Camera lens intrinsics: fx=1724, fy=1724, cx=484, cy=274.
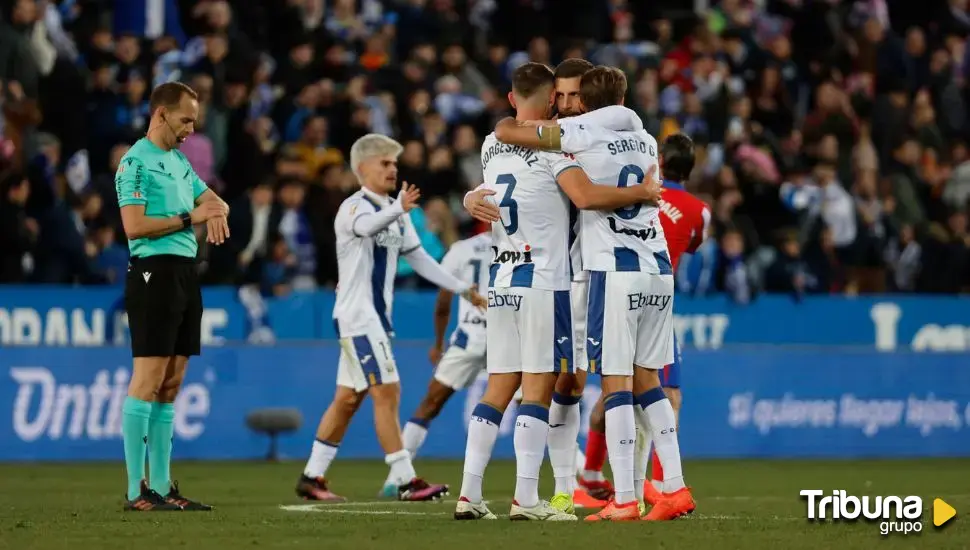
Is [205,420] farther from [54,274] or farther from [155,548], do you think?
[155,548]

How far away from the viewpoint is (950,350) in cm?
1911

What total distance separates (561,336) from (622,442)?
2.23 ft

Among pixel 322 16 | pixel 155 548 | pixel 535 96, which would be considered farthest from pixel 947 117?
pixel 155 548

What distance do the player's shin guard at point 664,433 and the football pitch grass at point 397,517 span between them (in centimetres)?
26

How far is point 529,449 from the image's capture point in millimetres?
9625

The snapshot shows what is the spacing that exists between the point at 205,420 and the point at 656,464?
6.88 metres

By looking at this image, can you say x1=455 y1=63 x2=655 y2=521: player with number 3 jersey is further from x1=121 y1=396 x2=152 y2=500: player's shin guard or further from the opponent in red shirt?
x1=121 y1=396 x2=152 y2=500: player's shin guard

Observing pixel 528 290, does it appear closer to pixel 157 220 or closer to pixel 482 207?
→ pixel 482 207

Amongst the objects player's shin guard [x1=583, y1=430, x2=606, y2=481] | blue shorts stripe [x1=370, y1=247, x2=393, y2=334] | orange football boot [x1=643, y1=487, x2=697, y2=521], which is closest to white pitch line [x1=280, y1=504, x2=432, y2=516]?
orange football boot [x1=643, y1=487, x2=697, y2=521]

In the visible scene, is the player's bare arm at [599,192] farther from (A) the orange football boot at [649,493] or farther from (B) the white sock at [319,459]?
(B) the white sock at [319,459]

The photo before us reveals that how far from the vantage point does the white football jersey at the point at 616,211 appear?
9.59m

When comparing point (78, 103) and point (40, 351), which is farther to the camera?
point (78, 103)

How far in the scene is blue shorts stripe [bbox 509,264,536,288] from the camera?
31.6 feet

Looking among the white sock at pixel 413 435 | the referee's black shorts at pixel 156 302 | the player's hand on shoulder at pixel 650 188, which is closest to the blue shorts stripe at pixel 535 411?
the player's hand on shoulder at pixel 650 188
